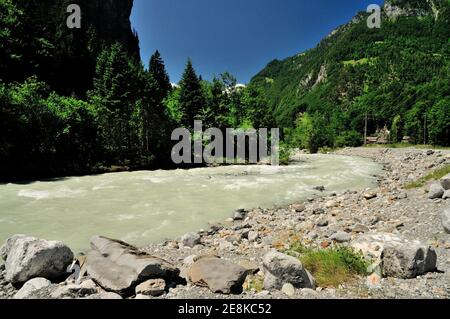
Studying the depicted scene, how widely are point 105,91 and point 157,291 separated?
37.0m

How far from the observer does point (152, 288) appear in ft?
15.3

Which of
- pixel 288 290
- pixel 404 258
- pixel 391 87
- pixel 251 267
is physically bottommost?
pixel 251 267

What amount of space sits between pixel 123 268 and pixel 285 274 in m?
2.79

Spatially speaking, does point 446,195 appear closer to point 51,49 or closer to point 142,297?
point 142,297

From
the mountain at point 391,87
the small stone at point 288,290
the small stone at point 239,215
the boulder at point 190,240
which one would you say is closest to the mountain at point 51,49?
the small stone at point 239,215

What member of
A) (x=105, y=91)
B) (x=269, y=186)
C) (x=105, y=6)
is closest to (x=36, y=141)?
(x=105, y=91)

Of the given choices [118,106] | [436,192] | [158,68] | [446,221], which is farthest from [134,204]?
[158,68]

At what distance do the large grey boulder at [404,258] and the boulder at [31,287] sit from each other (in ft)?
19.4

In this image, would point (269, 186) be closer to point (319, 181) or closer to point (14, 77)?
point (319, 181)

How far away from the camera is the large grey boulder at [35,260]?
17.4 ft

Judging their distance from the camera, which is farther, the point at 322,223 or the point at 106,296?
the point at 322,223

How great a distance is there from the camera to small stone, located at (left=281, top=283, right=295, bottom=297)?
4.49m

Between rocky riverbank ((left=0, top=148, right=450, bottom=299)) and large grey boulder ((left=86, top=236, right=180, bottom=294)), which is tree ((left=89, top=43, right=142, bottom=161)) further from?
large grey boulder ((left=86, top=236, right=180, bottom=294))
